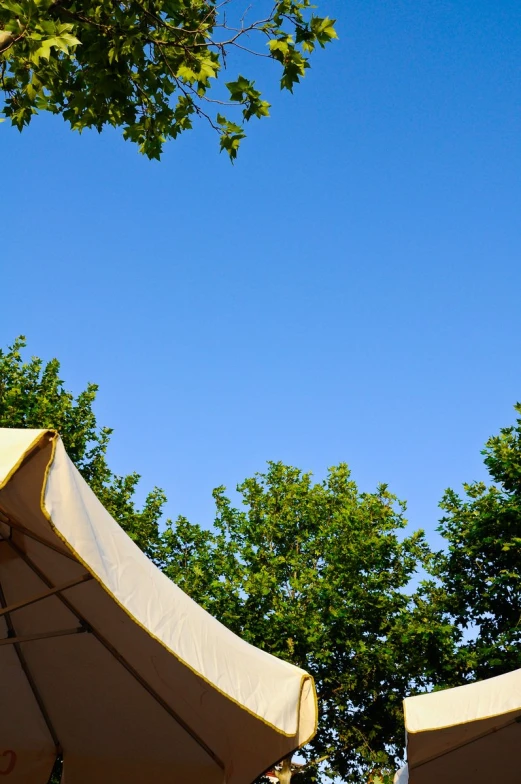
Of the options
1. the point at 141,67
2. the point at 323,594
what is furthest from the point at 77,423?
the point at 141,67

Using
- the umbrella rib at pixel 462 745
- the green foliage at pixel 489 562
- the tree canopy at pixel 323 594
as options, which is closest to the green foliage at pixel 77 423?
the tree canopy at pixel 323 594

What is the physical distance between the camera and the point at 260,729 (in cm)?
388

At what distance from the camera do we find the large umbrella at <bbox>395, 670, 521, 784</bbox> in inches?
176

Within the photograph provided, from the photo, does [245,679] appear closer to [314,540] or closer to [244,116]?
[244,116]

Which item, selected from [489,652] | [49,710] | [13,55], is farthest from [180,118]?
[489,652]

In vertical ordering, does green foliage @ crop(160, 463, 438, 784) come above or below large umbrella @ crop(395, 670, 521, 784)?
above

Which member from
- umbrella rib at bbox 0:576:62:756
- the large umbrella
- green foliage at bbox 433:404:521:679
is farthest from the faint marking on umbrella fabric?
green foliage at bbox 433:404:521:679

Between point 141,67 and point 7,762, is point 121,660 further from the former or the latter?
point 141,67

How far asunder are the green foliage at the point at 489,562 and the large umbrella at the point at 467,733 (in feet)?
42.5

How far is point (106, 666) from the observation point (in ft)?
14.1

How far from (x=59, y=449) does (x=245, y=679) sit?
1.33 metres

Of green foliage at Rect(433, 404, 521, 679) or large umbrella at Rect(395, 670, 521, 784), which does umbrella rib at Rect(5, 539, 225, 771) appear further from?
green foliage at Rect(433, 404, 521, 679)

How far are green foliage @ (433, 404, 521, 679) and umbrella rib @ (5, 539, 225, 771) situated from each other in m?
15.4

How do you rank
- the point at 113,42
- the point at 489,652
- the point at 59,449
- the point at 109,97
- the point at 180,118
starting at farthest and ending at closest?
the point at 489,652 → the point at 180,118 → the point at 109,97 → the point at 113,42 → the point at 59,449
